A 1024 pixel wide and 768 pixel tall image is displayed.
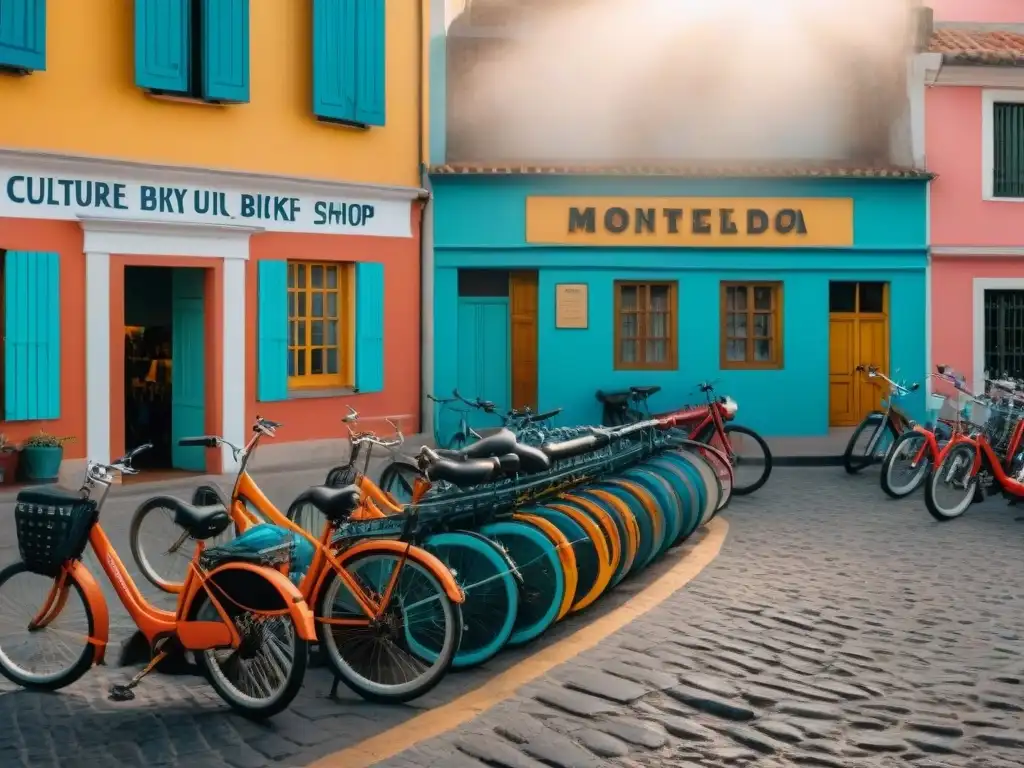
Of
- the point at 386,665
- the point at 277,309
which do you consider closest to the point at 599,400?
the point at 277,309

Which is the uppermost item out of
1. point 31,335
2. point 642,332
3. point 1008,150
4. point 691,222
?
point 1008,150

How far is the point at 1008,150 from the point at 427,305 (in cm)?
816

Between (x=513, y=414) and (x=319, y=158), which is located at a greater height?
(x=319, y=158)

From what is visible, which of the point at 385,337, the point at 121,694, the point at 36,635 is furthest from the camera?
the point at 385,337

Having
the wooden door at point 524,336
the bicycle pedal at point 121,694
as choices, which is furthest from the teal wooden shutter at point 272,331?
the bicycle pedal at point 121,694

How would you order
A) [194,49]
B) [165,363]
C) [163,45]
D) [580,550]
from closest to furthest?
[580,550] → [163,45] → [194,49] → [165,363]

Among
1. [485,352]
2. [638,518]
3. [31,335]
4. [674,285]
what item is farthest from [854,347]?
[638,518]

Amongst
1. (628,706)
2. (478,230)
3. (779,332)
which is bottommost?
(628,706)

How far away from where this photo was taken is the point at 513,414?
1188 cm

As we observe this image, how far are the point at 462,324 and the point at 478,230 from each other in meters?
1.26

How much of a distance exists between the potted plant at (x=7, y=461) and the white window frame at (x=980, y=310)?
40.2 ft

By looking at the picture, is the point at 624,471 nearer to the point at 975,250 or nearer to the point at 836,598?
the point at 836,598

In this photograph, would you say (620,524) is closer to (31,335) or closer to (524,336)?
(31,335)

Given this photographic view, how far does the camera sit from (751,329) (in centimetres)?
1867
